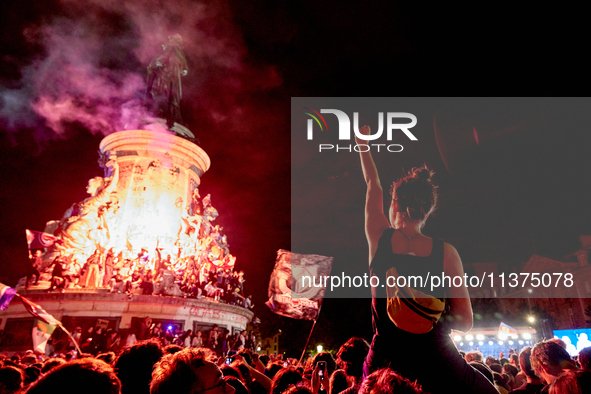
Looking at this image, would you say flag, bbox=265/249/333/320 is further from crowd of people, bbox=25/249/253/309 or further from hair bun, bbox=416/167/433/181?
crowd of people, bbox=25/249/253/309

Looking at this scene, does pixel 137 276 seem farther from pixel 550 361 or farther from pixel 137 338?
pixel 550 361

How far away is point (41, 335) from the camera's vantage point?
12719 mm

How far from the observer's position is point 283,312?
255 inches

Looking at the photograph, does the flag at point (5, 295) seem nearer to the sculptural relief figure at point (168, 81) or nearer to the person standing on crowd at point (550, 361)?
the person standing on crowd at point (550, 361)

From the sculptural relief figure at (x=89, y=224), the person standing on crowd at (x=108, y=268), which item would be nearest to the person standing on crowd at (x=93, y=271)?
the person standing on crowd at (x=108, y=268)

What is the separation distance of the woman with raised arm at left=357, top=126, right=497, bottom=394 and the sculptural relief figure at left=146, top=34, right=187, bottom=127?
1372 inches

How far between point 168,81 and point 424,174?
38.7 m

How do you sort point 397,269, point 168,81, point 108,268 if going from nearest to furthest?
point 397,269, point 108,268, point 168,81

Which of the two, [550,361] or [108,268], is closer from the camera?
[550,361]

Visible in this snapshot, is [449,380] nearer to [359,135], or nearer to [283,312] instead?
[359,135]

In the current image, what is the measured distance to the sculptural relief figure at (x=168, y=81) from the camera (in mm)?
35688

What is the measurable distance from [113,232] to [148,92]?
1550 cm

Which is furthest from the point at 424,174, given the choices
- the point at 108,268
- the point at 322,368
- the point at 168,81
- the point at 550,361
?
the point at 168,81

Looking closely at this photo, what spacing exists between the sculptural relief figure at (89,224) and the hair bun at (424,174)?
28513 millimetres
